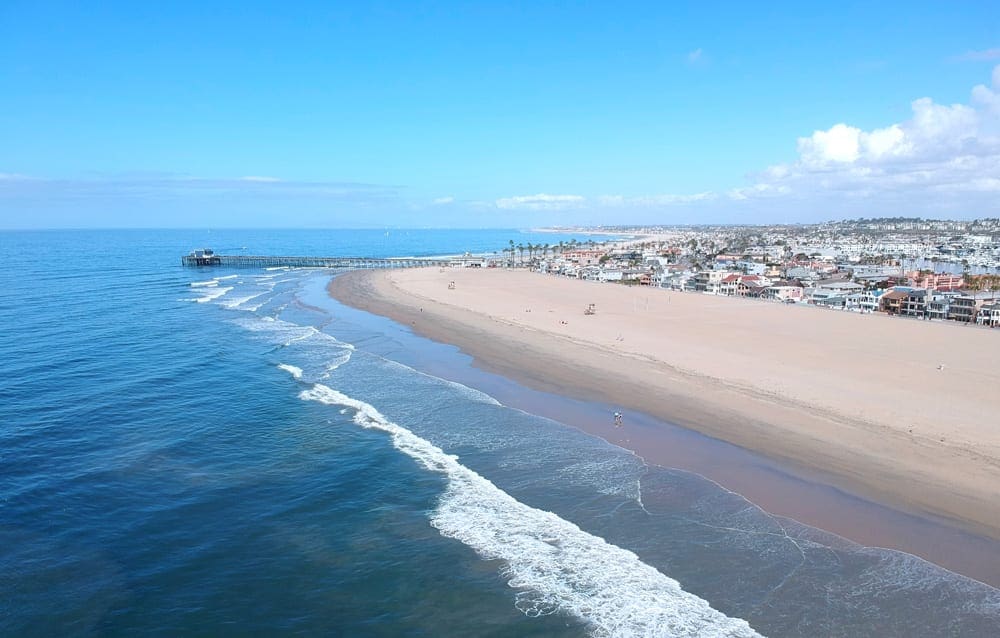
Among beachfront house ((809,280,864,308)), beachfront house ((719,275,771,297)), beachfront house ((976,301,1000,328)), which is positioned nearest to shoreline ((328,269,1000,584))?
beachfront house ((976,301,1000,328))

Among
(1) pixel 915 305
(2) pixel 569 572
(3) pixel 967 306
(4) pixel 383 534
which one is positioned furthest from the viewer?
(1) pixel 915 305

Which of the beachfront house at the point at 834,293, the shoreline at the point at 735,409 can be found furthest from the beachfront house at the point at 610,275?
the shoreline at the point at 735,409

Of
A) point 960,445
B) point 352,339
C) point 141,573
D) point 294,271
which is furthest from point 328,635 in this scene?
point 294,271

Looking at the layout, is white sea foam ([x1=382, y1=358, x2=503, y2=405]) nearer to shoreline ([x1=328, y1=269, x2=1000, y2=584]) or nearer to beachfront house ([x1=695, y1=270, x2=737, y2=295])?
shoreline ([x1=328, y1=269, x2=1000, y2=584])

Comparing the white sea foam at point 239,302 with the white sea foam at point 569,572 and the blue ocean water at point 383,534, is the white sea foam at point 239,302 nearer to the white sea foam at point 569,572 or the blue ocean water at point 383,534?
the blue ocean water at point 383,534

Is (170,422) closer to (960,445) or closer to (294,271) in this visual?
(960,445)

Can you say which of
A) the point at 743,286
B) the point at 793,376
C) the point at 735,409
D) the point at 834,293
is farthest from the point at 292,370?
the point at 743,286

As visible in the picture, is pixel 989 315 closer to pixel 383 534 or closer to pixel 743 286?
pixel 743 286
